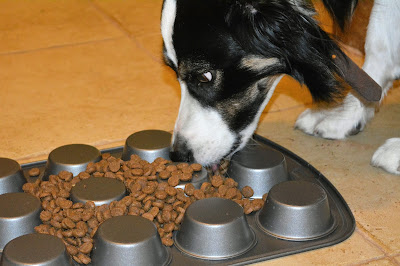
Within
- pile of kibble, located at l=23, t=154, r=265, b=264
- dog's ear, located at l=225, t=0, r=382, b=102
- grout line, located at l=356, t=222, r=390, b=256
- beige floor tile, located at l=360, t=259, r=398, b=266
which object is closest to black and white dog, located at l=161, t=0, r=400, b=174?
dog's ear, located at l=225, t=0, r=382, b=102

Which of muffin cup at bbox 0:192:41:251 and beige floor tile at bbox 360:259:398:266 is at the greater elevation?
beige floor tile at bbox 360:259:398:266

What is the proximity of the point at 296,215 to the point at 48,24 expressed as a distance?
2138mm

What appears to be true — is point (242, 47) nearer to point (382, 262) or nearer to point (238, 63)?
point (238, 63)

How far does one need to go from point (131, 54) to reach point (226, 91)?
1.25 metres

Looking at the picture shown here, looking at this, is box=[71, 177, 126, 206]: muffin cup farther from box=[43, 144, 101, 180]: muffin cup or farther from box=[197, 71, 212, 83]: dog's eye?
box=[197, 71, 212, 83]: dog's eye

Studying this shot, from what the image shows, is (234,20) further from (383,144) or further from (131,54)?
(131,54)

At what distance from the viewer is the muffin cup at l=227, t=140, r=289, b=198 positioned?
1.71 m

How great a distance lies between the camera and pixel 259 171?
170 centimetres

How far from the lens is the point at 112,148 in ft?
6.53

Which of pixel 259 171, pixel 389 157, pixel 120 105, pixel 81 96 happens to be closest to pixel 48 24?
pixel 81 96

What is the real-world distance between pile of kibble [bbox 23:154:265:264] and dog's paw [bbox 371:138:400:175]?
0.44 m

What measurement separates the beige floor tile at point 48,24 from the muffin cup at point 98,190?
1476mm

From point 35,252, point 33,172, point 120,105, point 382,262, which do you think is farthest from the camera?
point 120,105

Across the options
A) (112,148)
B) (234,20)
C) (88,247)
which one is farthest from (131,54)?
(88,247)
